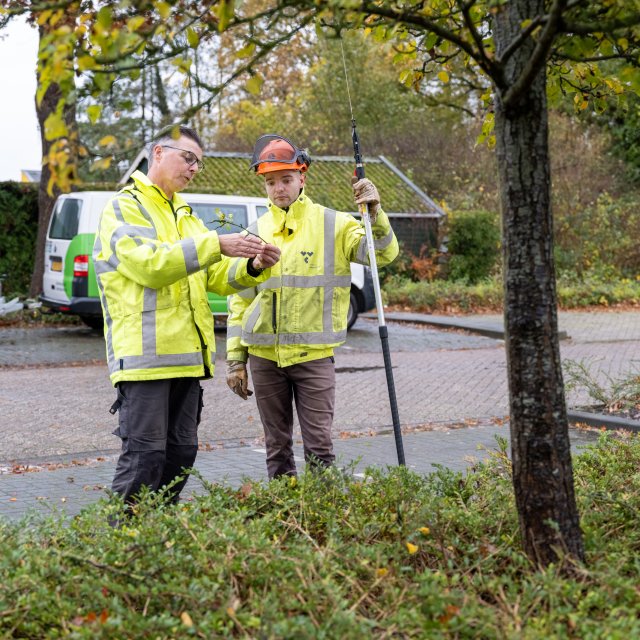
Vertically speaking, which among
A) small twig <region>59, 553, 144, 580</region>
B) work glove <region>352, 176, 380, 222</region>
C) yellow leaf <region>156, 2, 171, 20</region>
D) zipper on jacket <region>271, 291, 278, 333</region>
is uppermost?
yellow leaf <region>156, 2, 171, 20</region>

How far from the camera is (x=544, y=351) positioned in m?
3.27

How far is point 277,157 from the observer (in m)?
4.81

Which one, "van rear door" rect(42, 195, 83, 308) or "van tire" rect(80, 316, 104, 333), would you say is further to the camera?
"van tire" rect(80, 316, 104, 333)

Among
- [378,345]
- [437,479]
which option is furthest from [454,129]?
[437,479]

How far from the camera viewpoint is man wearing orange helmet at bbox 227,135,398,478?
4.87m

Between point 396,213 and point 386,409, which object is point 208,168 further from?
point 386,409

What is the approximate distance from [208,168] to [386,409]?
52.4 feet

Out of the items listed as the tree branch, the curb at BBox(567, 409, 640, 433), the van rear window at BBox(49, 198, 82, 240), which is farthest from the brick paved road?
the tree branch

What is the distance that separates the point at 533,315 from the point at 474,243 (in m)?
20.7

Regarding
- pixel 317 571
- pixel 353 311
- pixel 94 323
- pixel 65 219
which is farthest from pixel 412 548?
pixel 94 323

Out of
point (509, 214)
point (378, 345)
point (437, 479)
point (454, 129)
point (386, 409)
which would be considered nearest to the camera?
point (509, 214)

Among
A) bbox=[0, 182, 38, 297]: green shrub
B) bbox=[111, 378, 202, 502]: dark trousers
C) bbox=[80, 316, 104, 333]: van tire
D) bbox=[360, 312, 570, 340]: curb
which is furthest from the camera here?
bbox=[0, 182, 38, 297]: green shrub

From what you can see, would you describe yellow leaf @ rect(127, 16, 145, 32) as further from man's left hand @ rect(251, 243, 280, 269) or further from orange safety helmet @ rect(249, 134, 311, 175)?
orange safety helmet @ rect(249, 134, 311, 175)

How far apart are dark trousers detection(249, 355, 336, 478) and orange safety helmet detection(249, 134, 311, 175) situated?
3.11 feet
